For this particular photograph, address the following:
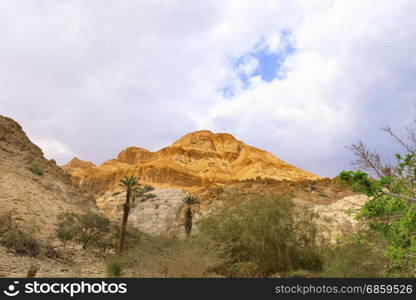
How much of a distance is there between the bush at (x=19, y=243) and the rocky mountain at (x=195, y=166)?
53266 mm

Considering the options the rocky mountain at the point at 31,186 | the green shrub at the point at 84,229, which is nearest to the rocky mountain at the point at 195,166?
the rocky mountain at the point at 31,186

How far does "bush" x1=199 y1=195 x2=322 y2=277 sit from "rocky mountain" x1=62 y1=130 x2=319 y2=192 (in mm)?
53625

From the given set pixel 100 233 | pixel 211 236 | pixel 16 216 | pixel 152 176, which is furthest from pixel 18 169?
pixel 152 176

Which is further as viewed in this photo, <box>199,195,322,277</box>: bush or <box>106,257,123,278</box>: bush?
<box>199,195,322,277</box>: bush

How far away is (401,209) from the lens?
981 centimetres

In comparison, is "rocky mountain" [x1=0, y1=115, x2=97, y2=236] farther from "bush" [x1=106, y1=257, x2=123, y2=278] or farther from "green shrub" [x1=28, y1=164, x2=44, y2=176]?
"bush" [x1=106, y1=257, x2=123, y2=278]

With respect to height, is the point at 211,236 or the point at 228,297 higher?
the point at 211,236

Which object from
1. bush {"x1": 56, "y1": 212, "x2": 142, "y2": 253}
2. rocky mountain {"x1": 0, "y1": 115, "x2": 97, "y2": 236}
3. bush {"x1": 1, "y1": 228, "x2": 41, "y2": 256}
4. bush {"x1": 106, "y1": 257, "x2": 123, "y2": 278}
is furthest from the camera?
rocky mountain {"x1": 0, "y1": 115, "x2": 97, "y2": 236}


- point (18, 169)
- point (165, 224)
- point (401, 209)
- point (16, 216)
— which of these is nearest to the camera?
point (401, 209)

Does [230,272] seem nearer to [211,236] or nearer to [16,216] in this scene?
[211,236]

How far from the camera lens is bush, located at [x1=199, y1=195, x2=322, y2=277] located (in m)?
18.2

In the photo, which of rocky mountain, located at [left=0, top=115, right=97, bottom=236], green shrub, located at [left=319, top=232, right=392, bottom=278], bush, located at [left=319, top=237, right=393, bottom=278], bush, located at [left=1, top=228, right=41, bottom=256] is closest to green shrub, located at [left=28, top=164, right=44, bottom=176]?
rocky mountain, located at [left=0, top=115, right=97, bottom=236]

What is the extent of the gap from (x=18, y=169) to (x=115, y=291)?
3239 cm

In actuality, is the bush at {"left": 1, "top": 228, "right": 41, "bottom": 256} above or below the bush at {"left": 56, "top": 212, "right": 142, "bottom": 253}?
below
